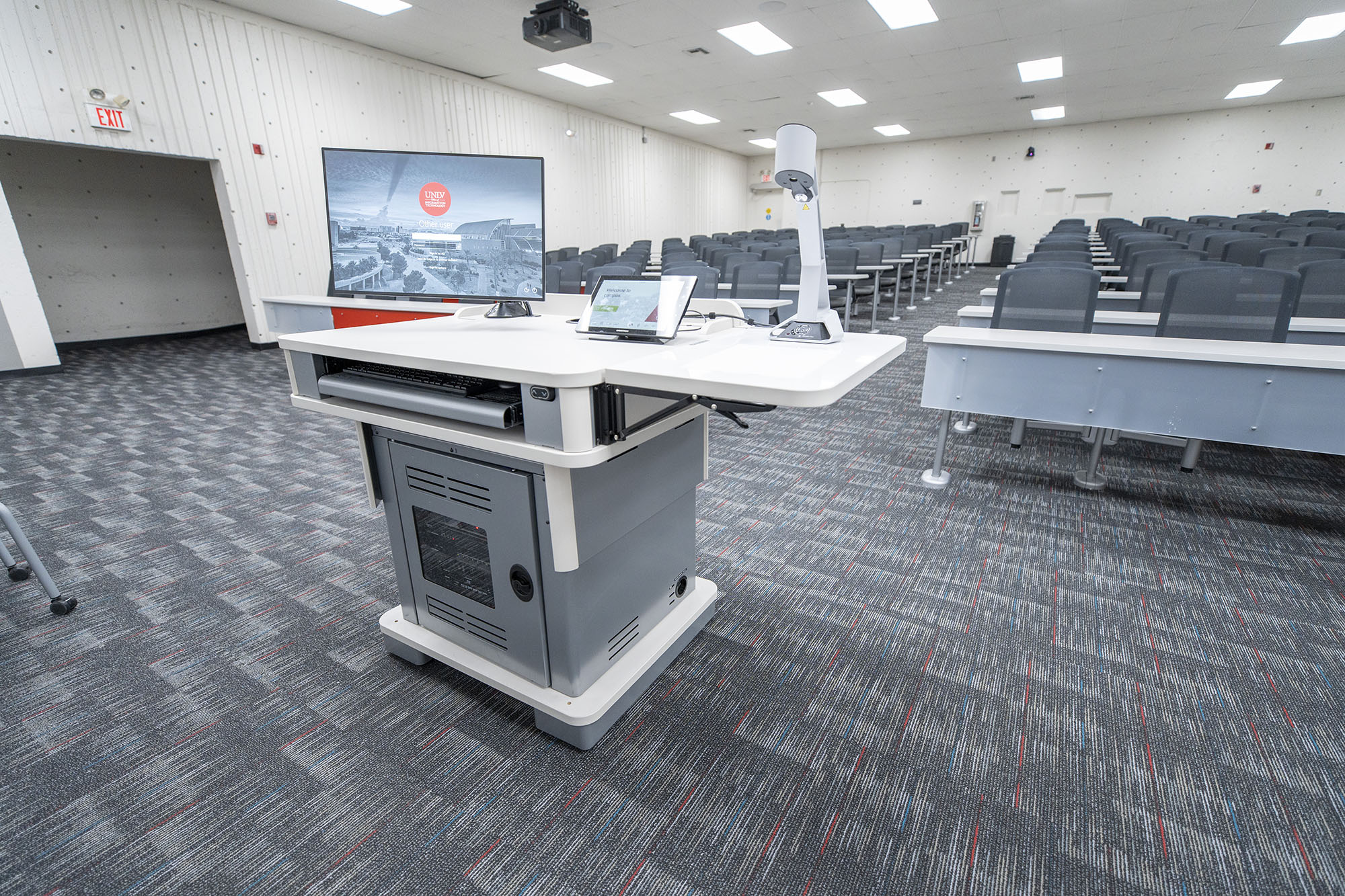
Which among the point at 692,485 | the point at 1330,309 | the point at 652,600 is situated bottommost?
the point at 652,600

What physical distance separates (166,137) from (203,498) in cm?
518

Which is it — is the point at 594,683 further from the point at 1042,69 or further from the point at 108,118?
the point at 1042,69

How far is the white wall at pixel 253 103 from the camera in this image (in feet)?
16.7

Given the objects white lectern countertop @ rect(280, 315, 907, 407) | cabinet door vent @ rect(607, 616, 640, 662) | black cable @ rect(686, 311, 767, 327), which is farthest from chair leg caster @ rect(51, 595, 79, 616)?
black cable @ rect(686, 311, 767, 327)

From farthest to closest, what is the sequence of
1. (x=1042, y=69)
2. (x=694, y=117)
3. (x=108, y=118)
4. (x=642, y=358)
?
(x=694, y=117), (x=1042, y=69), (x=108, y=118), (x=642, y=358)

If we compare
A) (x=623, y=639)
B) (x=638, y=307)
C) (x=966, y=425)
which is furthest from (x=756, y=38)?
(x=623, y=639)

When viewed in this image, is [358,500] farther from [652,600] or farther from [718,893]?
[718,893]

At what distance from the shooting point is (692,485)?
174 cm

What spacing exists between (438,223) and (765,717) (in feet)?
5.31

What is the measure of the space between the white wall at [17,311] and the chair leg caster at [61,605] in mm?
5262

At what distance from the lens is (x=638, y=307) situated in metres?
1.37

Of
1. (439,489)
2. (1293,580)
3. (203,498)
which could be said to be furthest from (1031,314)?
(203,498)

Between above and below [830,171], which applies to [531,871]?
below

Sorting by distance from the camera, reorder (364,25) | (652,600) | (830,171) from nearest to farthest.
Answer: (652,600)
(364,25)
(830,171)
